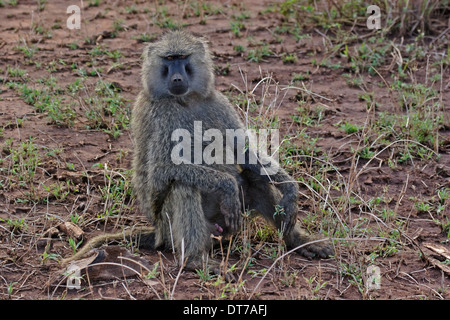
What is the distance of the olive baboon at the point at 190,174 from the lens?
3889 millimetres

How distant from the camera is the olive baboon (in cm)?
389

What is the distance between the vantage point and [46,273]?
12.3 ft

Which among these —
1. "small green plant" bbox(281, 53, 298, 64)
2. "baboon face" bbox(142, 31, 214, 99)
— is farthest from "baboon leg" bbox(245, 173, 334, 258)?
"small green plant" bbox(281, 53, 298, 64)

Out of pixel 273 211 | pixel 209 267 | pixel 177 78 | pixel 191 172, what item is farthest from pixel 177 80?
pixel 209 267

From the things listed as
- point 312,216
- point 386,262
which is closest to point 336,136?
point 312,216

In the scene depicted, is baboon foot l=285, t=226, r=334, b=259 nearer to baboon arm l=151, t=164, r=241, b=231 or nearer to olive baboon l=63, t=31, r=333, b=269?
olive baboon l=63, t=31, r=333, b=269

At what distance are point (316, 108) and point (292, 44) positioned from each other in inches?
55.5

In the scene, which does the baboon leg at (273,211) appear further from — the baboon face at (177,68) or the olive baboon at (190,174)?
the baboon face at (177,68)

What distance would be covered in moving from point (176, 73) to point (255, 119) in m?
1.06

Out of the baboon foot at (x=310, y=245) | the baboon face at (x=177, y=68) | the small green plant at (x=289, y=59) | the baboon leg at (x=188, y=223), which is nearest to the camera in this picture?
the baboon leg at (x=188, y=223)

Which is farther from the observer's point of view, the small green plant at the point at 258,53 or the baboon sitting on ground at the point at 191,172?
the small green plant at the point at 258,53

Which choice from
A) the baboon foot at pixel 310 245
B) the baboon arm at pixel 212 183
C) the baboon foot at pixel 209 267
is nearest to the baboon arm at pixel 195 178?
the baboon arm at pixel 212 183

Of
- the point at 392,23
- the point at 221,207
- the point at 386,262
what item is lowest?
the point at 386,262

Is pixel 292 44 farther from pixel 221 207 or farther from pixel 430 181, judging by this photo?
pixel 221 207
